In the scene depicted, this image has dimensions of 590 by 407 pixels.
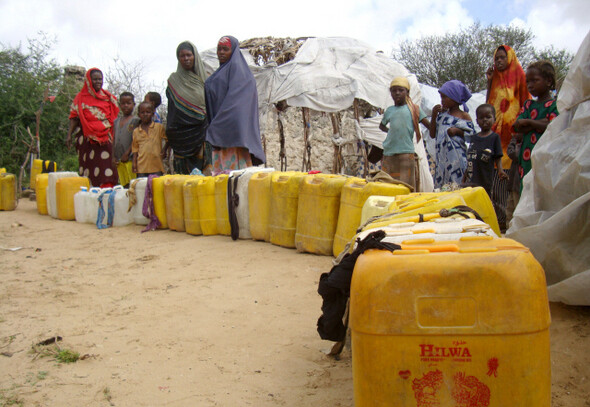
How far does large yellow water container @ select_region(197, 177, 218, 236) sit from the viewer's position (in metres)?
5.35

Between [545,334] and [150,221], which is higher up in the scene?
[545,334]

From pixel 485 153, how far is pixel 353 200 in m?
1.58

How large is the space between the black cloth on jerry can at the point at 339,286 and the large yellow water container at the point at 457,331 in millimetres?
148

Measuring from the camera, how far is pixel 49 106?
14812 mm

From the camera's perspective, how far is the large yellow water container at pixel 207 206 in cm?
535

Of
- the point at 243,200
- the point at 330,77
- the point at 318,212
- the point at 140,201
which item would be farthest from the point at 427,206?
the point at 330,77

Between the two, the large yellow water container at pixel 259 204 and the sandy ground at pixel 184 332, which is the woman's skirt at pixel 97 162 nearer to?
the sandy ground at pixel 184 332

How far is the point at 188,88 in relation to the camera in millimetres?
7105

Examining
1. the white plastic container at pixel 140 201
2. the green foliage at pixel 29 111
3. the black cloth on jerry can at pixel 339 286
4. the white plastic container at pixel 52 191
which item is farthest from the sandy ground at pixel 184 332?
the green foliage at pixel 29 111

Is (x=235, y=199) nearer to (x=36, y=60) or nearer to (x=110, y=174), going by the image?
(x=110, y=174)

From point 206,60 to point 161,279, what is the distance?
834cm

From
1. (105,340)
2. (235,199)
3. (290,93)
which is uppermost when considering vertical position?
(290,93)

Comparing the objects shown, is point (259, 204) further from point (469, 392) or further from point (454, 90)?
point (469, 392)

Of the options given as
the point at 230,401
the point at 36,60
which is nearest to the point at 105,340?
the point at 230,401
